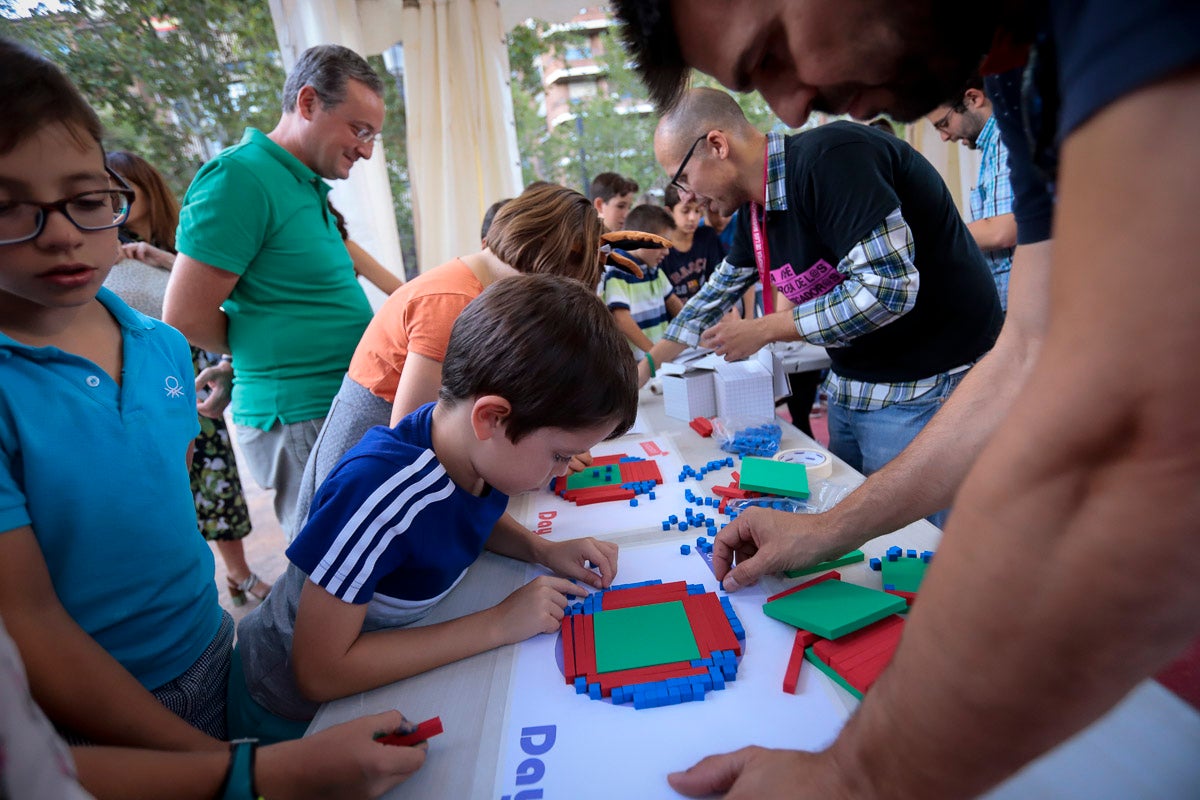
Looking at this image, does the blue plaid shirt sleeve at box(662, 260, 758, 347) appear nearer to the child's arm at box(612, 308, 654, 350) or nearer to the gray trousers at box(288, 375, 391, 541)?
the child's arm at box(612, 308, 654, 350)

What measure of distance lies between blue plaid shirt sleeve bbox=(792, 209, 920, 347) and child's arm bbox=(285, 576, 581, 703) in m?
1.06

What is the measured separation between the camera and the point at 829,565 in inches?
39.4

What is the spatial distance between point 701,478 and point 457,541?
25.1 inches

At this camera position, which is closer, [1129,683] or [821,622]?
[1129,683]

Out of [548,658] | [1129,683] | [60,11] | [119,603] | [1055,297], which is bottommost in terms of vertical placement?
[548,658]

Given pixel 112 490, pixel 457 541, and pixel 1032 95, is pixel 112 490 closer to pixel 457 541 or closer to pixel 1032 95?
pixel 457 541

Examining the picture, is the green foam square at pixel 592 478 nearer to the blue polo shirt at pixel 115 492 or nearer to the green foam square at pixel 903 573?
the green foam square at pixel 903 573

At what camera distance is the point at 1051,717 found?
383 millimetres

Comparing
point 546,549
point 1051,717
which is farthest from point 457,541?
point 1051,717

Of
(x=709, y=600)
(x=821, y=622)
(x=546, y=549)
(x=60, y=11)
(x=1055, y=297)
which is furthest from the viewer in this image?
(x=60, y=11)

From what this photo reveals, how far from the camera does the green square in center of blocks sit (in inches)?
31.7

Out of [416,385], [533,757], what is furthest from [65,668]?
[416,385]

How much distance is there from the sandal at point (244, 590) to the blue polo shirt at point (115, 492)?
1.72m

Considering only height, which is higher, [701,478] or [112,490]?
[112,490]
